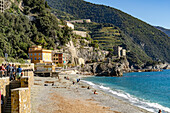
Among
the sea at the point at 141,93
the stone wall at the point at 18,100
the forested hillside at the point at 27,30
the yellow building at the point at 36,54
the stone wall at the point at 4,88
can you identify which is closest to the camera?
the stone wall at the point at 18,100

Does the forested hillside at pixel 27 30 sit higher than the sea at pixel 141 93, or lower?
higher

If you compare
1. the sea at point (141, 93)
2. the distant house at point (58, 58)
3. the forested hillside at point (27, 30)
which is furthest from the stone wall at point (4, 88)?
the distant house at point (58, 58)

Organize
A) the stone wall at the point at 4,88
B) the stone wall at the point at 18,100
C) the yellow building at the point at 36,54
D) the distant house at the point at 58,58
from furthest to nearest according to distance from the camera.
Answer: the distant house at the point at 58,58, the yellow building at the point at 36,54, the stone wall at the point at 4,88, the stone wall at the point at 18,100

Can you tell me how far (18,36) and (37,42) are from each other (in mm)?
12095

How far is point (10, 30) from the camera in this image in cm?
7288

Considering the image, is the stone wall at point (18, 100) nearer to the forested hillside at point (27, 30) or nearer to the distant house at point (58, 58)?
the forested hillside at point (27, 30)

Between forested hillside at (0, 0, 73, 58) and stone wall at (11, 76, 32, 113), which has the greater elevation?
forested hillside at (0, 0, 73, 58)

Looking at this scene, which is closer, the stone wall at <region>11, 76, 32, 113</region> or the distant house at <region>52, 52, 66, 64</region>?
the stone wall at <region>11, 76, 32, 113</region>

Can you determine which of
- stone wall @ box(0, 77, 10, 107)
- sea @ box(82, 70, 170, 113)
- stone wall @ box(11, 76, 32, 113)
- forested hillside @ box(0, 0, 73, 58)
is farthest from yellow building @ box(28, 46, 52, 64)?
stone wall @ box(11, 76, 32, 113)

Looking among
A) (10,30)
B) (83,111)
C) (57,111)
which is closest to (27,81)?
(57,111)

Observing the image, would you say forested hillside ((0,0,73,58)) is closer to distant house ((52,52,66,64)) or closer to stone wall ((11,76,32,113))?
distant house ((52,52,66,64))

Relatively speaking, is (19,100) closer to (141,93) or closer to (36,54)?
(141,93)

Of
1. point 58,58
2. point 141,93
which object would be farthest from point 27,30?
point 141,93

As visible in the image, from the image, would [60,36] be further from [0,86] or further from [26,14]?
[0,86]
